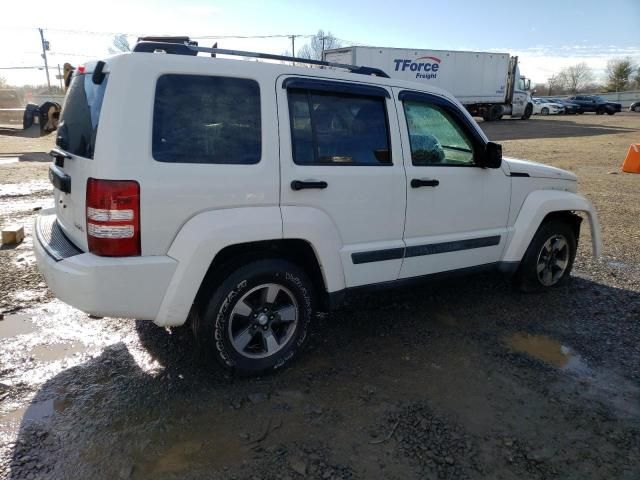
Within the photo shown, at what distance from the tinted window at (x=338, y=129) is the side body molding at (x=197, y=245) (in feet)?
1.86

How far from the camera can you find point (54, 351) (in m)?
3.56

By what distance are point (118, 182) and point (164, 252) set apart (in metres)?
0.47

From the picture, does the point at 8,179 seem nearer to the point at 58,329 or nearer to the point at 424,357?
the point at 58,329

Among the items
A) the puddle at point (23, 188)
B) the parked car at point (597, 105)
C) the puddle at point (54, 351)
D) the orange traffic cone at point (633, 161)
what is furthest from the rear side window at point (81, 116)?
the parked car at point (597, 105)

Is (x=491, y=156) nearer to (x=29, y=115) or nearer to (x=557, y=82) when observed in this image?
(x=29, y=115)

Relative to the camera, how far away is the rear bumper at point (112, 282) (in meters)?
2.67

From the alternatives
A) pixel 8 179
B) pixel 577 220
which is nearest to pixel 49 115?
pixel 8 179

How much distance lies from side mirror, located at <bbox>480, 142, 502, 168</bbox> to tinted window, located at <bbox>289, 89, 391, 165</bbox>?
3.14ft

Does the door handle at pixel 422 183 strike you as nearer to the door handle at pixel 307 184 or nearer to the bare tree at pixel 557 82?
the door handle at pixel 307 184

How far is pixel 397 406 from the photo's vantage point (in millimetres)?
3037

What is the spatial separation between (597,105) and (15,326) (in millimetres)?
52763

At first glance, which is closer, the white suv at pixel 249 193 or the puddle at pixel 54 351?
the white suv at pixel 249 193

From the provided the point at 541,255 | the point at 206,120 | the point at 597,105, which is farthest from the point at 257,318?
the point at 597,105

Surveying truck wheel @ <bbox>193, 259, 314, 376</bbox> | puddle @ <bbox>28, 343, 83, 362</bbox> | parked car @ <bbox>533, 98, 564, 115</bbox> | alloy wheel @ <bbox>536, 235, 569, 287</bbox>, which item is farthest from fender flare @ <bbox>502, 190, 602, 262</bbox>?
parked car @ <bbox>533, 98, 564, 115</bbox>
